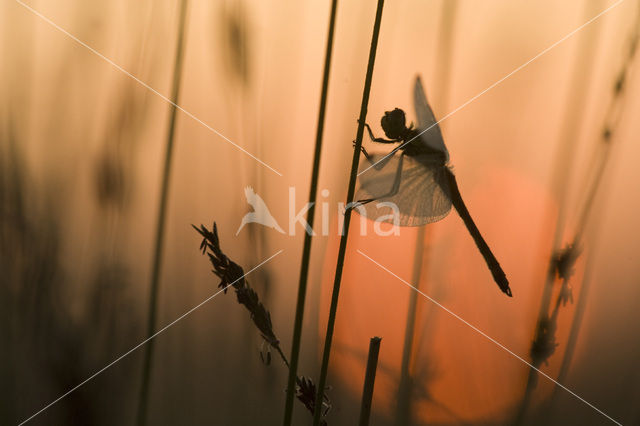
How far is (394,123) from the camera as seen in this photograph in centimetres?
41

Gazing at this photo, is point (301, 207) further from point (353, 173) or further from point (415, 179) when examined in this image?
point (353, 173)

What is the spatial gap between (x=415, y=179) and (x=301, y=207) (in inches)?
6.4

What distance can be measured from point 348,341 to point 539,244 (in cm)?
23

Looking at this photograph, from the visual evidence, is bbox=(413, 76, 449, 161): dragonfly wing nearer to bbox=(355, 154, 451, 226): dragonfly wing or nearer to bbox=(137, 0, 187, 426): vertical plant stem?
bbox=(355, 154, 451, 226): dragonfly wing

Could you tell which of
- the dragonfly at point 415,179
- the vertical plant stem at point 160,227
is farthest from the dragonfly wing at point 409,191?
the vertical plant stem at point 160,227

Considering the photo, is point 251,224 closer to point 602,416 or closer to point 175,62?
point 175,62

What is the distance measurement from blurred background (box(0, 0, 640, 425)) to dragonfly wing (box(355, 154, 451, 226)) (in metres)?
0.03

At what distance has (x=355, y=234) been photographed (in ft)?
1.70

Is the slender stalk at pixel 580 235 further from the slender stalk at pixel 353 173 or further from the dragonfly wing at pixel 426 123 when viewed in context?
the slender stalk at pixel 353 173

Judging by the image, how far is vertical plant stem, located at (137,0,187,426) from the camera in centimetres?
54

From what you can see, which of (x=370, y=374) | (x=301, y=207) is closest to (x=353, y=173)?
(x=370, y=374)

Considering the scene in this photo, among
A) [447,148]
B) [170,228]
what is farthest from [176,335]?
[447,148]

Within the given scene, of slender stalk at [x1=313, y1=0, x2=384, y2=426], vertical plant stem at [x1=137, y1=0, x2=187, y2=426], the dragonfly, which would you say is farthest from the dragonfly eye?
vertical plant stem at [x1=137, y1=0, x2=187, y2=426]

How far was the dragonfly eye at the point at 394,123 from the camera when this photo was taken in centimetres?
40
